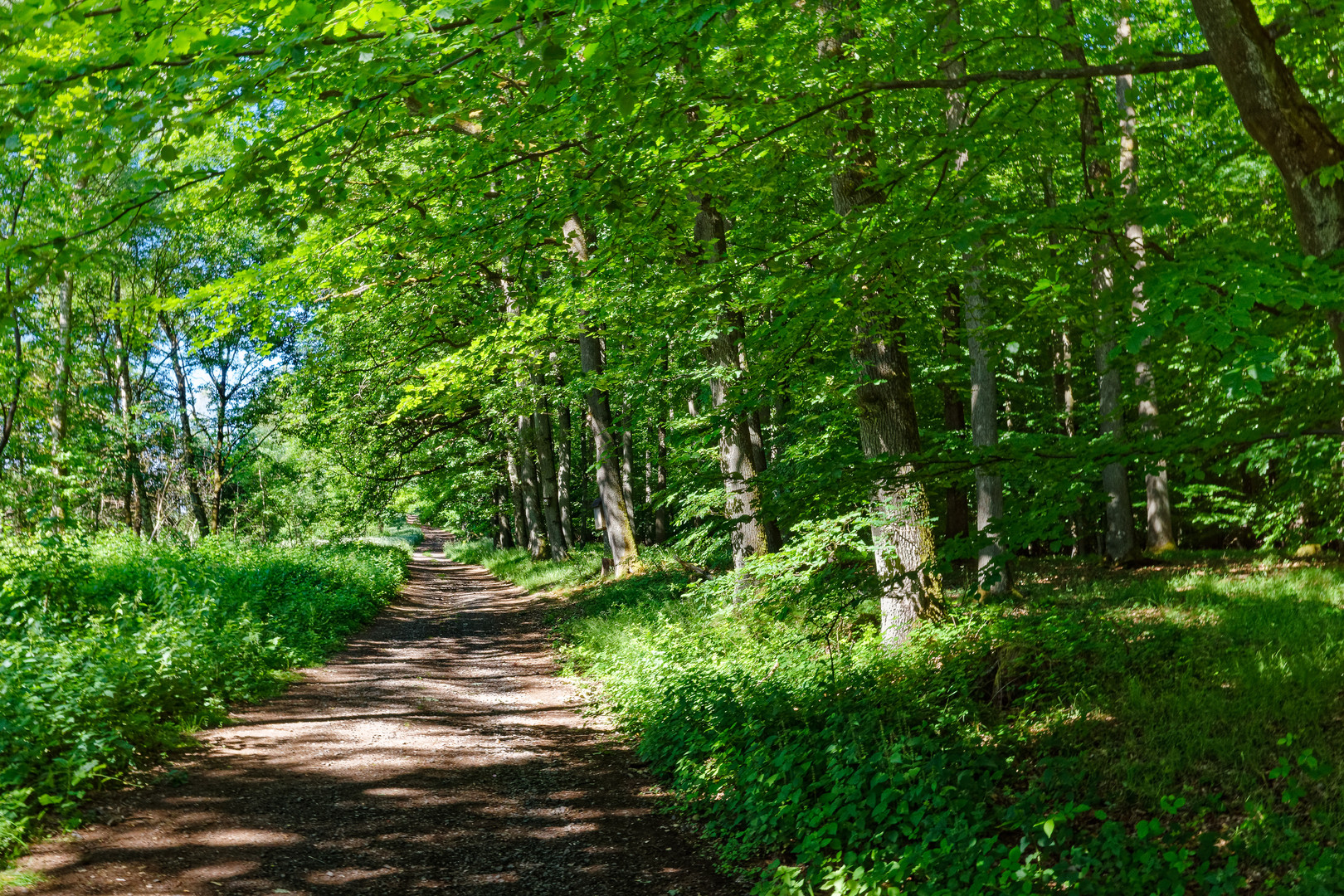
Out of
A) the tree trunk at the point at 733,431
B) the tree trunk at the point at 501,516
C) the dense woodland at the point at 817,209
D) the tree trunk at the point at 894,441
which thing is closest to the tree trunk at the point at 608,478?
the dense woodland at the point at 817,209

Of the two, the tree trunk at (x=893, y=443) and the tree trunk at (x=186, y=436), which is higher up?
the tree trunk at (x=186, y=436)

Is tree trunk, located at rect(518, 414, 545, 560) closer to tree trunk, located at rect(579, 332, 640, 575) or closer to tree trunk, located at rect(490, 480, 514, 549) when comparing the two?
tree trunk, located at rect(490, 480, 514, 549)

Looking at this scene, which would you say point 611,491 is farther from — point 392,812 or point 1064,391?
point 392,812

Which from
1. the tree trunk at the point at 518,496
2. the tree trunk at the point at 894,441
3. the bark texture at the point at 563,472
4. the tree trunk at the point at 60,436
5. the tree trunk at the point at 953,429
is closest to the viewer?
the tree trunk at the point at 894,441

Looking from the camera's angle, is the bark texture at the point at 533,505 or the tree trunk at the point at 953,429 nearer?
the tree trunk at the point at 953,429

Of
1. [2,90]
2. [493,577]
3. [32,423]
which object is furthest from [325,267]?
[493,577]

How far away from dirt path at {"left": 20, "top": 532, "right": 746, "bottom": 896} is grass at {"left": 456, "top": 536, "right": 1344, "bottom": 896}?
0.60m

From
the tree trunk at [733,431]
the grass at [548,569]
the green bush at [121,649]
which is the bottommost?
the grass at [548,569]

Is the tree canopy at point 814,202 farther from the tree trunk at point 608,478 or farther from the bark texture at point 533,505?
the bark texture at point 533,505

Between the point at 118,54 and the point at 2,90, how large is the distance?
580mm

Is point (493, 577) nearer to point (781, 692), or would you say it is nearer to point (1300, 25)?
point (781, 692)

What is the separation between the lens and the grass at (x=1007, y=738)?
4586 millimetres

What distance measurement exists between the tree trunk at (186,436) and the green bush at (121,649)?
31.8 feet

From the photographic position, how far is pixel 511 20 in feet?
13.0
